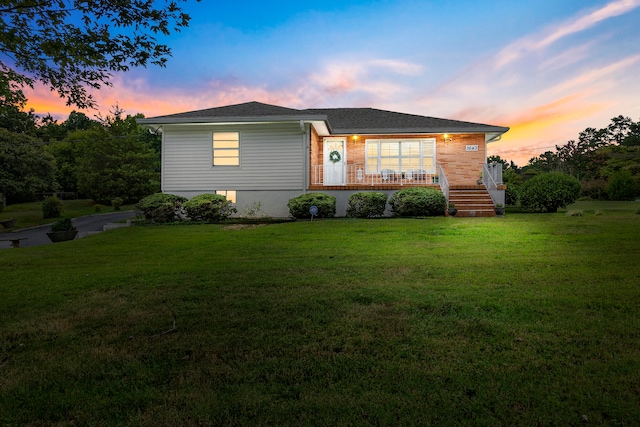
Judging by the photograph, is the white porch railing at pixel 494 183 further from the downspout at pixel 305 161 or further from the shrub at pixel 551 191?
the downspout at pixel 305 161

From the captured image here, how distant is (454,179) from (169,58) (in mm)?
14284

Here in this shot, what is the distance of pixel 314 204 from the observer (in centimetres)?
1326

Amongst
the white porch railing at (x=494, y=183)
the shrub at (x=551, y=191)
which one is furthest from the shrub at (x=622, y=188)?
the white porch railing at (x=494, y=183)

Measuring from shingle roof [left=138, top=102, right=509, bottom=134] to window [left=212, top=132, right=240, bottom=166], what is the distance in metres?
0.93

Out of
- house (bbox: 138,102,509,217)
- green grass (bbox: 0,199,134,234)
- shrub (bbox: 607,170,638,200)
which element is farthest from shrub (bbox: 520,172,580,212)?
green grass (bbox: 0,199,134,234)

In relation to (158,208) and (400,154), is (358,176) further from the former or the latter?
(158,208)

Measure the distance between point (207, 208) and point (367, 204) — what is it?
5786 millimetres

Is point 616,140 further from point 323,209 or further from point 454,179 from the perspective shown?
point 323,209

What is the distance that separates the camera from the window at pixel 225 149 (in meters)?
15.6

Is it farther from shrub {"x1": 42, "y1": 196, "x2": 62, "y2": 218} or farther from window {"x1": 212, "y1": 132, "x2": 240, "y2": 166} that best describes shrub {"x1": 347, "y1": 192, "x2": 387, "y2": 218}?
shrub {"x1": 42, "y1": 196, "x2": 62, "y2": 218}

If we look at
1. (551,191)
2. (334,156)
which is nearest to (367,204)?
(334,156)

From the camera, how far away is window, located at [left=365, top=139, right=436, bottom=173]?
57.8 ft

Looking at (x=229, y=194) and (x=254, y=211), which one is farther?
(x=229, y=194)

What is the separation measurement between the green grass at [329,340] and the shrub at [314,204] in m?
6.55
